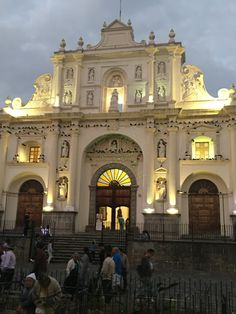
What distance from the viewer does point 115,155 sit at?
26562 mm

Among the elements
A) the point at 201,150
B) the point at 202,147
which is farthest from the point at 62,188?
the point at 202,147

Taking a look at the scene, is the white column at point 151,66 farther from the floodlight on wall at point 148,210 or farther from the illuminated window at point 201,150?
the floodlight on wall at point 148,210

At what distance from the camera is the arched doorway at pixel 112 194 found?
25.9 m

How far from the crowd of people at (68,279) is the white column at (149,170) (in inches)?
455

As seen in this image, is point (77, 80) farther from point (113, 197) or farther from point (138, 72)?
point (113, 197)

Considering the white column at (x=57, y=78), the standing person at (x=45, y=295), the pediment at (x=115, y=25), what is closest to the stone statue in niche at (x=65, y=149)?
the white column at (x=57, y=78)

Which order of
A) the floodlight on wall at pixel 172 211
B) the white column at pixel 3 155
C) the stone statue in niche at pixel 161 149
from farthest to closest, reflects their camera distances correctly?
1. the white column at pixel 3 155
2. the stone statue in niche at pixel 161 149
3. the floodlight on wall at pixel 172 211

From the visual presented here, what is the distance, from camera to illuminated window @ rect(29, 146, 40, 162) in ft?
Answer: 92.1

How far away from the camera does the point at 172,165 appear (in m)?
24.3

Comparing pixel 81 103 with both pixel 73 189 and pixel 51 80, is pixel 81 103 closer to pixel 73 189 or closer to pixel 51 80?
pixel 51 80

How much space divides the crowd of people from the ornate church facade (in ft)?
42.1

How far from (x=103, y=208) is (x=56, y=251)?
23.0 feet

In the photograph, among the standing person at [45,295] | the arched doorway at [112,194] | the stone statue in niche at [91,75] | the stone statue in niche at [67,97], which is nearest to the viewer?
the standing person at [45,295]

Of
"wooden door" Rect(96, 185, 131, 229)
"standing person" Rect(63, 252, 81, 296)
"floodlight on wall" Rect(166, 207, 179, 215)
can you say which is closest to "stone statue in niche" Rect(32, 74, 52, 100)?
"wooden door" Rect(96, 185, 131, 229)
